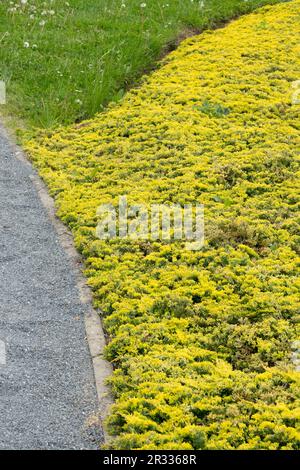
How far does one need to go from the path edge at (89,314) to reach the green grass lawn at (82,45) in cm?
195

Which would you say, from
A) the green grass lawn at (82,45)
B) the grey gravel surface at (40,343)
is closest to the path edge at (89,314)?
the grey gravel surface at (40,343)

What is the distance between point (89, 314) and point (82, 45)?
24.9 feet

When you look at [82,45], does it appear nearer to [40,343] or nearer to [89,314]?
[89,314]

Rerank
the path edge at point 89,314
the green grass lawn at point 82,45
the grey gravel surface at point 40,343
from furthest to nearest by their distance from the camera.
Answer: the green grass lawn at point 82,45
the path edge at point 89,314
the grey gravel surface at point 40,343

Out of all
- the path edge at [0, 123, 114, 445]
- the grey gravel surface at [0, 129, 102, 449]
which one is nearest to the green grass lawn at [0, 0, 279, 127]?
the path edge at [0, 123, 114, 445]

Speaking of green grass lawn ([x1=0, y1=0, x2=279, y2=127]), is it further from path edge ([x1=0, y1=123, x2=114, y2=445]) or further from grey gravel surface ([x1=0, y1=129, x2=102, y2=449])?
grey gravel surface ([x1=0, y1=129, x2=102, y2=449])

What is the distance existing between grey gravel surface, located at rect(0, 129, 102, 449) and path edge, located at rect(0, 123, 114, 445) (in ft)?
0.17

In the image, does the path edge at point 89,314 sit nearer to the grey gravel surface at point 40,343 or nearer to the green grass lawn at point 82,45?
the grey gravel surface at point 40,343

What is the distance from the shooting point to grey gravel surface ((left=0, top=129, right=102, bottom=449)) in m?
5.31

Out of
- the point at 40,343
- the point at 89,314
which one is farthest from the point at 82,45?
the point at 40,343

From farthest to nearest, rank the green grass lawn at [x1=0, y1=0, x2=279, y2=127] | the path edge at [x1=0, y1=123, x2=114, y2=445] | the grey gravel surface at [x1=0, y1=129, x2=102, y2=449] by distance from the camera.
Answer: the green grass lawn at [x1=0, y1=0, x2=279, y2=127], the path edge at [x1=0, y1=123, x2=114, y2=445], the grey gravel surface at [x1=0, y1=129, x2=102, y2=449]

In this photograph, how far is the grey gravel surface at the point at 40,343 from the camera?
5.31 m

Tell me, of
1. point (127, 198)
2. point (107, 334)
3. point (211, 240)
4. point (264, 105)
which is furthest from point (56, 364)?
point (264, 105)

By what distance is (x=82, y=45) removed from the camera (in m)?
13.0
